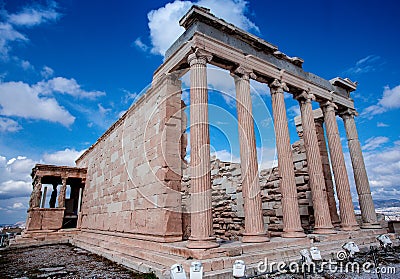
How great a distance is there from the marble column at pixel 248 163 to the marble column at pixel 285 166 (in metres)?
1.37

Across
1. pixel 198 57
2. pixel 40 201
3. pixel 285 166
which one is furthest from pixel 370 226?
pixel 40 201

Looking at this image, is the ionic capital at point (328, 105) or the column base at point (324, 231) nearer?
the column base at point (324, 231)

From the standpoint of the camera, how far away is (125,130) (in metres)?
12.2

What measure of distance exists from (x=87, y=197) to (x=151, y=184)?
32.2 feet

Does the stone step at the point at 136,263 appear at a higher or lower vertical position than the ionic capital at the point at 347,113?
lower

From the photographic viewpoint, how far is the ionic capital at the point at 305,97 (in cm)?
1135

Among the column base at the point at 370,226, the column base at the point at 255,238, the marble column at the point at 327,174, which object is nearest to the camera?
the column base at the point at 255,238

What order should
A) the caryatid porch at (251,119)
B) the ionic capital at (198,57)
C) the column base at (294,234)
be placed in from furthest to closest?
the column base at (294,234)
the ionic capital at (198,57)
the caryatid porch at (251,119)

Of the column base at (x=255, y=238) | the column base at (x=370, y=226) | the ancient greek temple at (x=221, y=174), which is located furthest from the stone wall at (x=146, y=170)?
the column base at (x=370, y=226)

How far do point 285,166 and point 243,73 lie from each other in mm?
3573

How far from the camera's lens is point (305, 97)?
11320mm

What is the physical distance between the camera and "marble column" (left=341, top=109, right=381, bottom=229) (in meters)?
12.1

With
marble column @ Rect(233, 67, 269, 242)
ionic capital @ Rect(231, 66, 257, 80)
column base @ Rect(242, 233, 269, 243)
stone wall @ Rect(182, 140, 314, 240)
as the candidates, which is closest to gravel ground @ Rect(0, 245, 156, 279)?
column base @ Rect(242, 233, 269, 243)

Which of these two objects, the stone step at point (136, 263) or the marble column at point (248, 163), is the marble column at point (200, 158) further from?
the marble column at point (248, 163)
